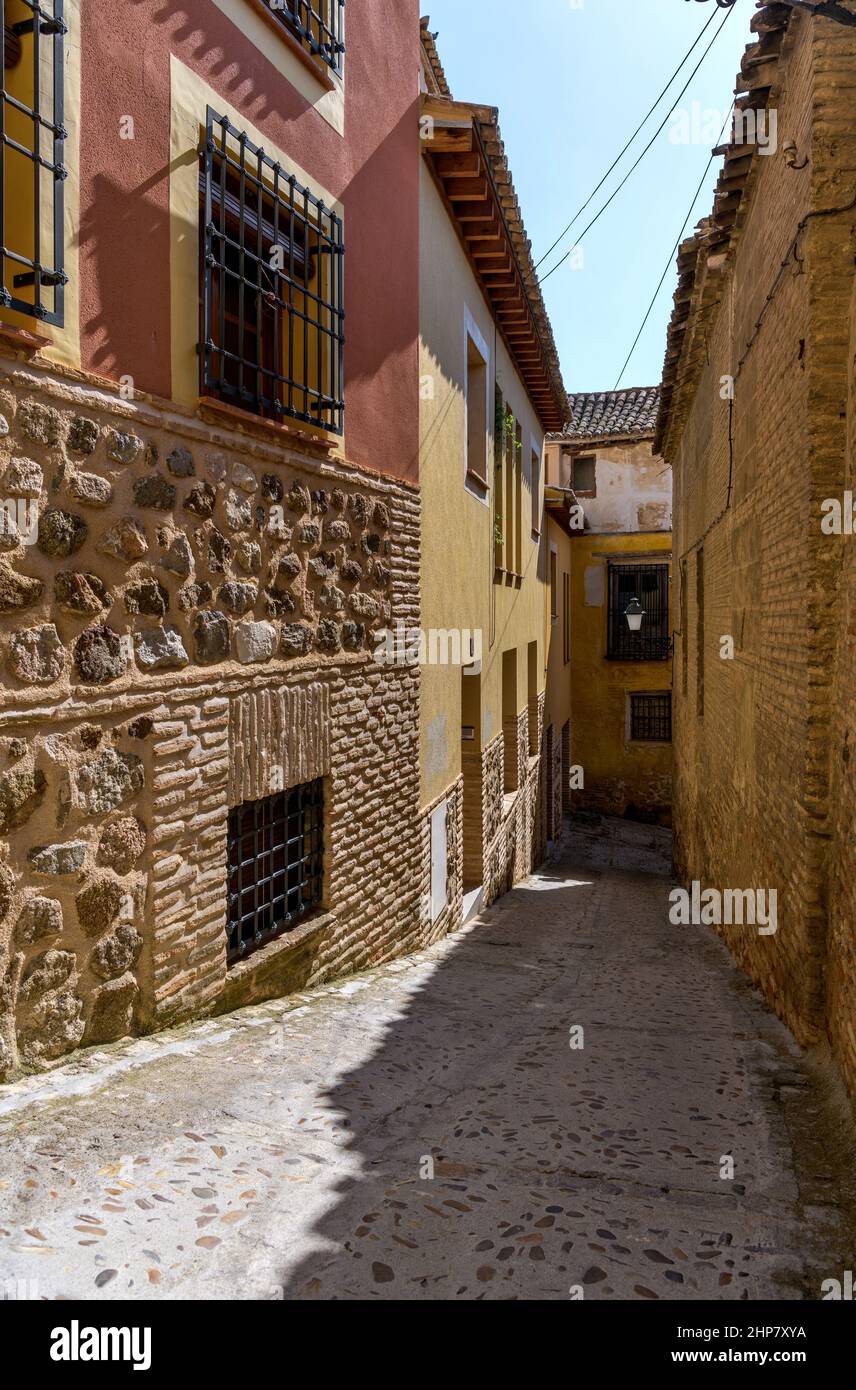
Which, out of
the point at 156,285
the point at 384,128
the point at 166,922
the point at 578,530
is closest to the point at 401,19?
the point at 384,128

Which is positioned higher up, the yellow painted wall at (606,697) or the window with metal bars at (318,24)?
the window with metal bars at (318,24)

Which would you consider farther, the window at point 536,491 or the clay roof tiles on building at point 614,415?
the clay roof tiles on building at point 614,415

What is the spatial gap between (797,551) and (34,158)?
3.56 m

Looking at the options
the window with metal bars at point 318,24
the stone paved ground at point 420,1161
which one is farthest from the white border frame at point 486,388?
the stone paved ground at point 420,1161

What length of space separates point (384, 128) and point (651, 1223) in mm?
6183

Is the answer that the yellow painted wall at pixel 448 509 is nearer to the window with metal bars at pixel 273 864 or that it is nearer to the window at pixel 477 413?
the window at pixel 477 413

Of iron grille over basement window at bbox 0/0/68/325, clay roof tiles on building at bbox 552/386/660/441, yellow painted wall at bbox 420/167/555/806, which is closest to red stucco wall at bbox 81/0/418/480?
iron grille over basement window at bbox 0/0/68/325

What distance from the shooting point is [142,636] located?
3885 mm

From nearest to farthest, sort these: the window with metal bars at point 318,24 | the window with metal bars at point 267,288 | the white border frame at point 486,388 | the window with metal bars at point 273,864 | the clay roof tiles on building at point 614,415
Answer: the window with metal bars at point 267,288 < the window with metal bars at point 273,864 < the window with metal bars at point 318,24 < the white border frame at point 486,388 < the clay roof tiles on building at point 614,415

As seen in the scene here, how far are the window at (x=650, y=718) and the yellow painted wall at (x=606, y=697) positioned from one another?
5.4 inches

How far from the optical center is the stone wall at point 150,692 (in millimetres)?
3322

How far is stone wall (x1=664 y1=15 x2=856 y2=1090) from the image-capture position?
4434 millimetres

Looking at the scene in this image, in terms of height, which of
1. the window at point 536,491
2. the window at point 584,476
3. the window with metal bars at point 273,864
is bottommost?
the window with metal bars at point 273,864
